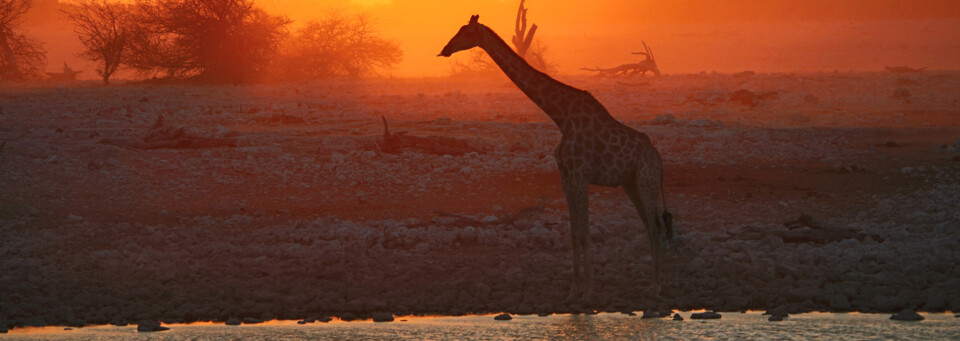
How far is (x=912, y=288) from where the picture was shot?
28.5 feet

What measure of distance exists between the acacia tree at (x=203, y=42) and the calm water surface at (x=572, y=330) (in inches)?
866

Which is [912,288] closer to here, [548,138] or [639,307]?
[639,307]

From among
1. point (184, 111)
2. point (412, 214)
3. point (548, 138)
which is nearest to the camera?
point (412, 214)

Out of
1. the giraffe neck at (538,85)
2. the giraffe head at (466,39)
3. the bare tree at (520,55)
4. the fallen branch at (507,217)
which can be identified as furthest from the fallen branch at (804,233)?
the bare tree at (520,55)

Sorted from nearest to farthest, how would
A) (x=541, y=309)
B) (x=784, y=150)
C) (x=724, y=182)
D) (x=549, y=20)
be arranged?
(x=541, y=309) < (x=724, y=182) < (x=784, y=150) < (x=549, y=20)

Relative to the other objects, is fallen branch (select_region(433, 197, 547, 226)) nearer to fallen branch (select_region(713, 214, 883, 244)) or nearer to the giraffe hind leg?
→ fallen branch (select_region(713, 214, 883, 244))

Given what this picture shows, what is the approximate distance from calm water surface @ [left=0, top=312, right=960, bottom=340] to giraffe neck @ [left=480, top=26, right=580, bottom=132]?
5.02ft

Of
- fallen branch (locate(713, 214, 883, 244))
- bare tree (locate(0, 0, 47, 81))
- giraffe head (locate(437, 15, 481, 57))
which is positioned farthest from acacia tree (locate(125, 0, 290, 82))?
giraffe head (locate(437, 15, 481, 57))

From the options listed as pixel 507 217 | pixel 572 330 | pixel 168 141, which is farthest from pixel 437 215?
pixel 168 141

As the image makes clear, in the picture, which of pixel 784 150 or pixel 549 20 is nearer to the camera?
pixel 784 150

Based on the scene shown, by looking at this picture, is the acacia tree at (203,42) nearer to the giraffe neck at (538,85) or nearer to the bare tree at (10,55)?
the bare tree at (10,55)

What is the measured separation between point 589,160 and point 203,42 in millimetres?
22444

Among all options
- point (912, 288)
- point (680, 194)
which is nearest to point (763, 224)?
point (680, 194)

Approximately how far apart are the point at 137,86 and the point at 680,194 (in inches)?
702
